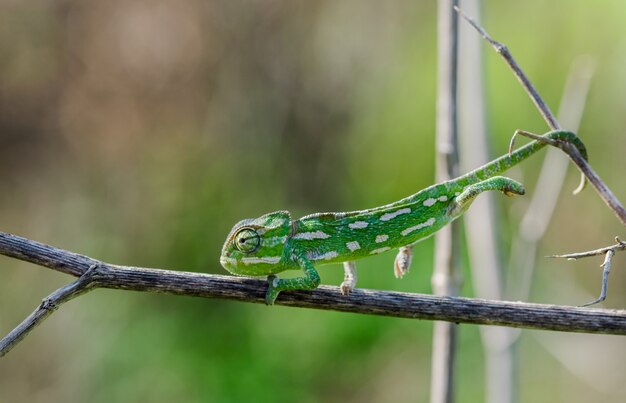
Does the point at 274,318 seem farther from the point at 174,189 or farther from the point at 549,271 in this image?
the point at 549,271

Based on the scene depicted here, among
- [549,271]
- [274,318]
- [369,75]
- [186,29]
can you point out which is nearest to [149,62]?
[186,29]

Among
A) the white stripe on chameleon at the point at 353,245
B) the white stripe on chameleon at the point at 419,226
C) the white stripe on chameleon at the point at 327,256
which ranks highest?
the white stripe on chameleon at the point at 419,226

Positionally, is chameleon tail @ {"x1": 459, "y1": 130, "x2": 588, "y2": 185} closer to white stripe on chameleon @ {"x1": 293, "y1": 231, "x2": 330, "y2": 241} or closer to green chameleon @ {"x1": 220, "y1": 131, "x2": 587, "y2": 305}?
green chameleon @ {"x1": 220, "y1": 131, "x2": 587, "y2": 305}

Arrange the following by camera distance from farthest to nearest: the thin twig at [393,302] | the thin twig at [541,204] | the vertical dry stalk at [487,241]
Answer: the thin twig at [541,204], the vertical dry stalk at [487,241], the thin twig at [393,302]

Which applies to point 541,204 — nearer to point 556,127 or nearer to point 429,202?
point 429,202

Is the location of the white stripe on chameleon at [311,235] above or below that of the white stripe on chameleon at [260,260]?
above

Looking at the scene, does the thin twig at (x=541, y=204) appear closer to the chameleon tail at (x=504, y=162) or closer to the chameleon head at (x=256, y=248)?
the chameleon tail at (x=504, y=162)

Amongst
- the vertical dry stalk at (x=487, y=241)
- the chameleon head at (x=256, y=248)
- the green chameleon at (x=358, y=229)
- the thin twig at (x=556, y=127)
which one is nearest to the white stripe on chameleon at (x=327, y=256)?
the green chameleon at (x=358, y=229)
